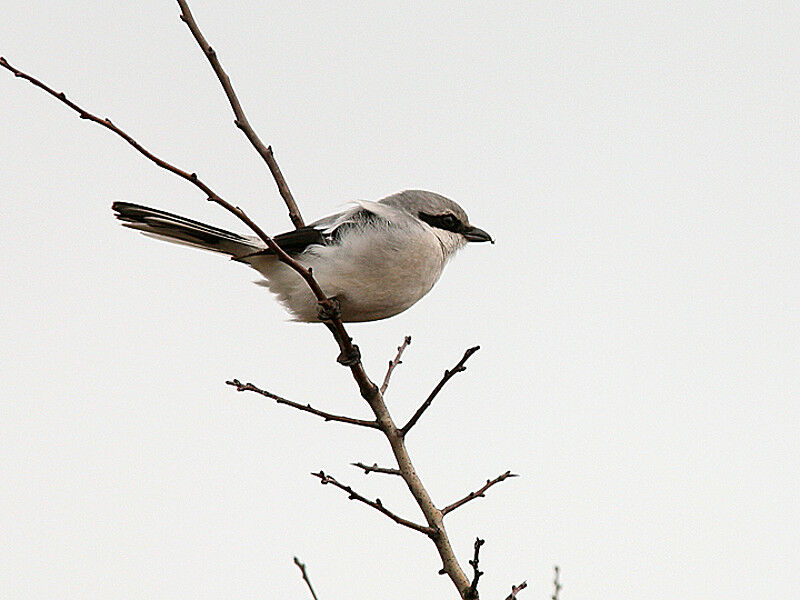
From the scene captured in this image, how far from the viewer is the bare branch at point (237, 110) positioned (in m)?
2.97

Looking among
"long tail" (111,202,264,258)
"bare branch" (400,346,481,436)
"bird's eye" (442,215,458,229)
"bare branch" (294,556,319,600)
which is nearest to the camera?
"bare branch" (294,556,319,600)

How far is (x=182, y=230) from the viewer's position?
3760 millimetres

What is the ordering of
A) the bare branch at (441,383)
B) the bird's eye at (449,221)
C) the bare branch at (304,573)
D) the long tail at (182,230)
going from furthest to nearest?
the bird's eye at (449,221), the long tail at (182,230), the bare branch at (441,383), the bare branch at (304,573)

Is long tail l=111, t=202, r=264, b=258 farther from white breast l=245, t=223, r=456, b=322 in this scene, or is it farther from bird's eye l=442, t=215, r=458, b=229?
bird's eye l=442, t=215, r=458, b=229

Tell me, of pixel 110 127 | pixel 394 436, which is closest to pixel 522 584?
pixel 394 436

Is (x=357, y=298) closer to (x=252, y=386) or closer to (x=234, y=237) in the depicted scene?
(x=234, y=237)

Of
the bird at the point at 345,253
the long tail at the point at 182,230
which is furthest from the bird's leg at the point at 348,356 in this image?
the long tail at the point at 182,230

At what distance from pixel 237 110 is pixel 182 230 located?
0.78 metres

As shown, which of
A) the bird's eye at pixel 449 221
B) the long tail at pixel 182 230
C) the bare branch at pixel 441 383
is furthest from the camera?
the bird's eye at pixel 449 221

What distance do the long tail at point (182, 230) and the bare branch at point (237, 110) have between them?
1.00 ft

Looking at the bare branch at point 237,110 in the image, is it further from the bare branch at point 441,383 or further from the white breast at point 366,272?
the bare branch at point 441,383

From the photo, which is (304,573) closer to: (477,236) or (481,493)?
(481,493)

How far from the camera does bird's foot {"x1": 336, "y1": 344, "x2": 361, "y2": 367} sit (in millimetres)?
3146

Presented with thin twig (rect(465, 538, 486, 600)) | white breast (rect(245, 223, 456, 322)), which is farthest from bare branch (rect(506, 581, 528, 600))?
white breast (rect(245, 223, 456, 322))
